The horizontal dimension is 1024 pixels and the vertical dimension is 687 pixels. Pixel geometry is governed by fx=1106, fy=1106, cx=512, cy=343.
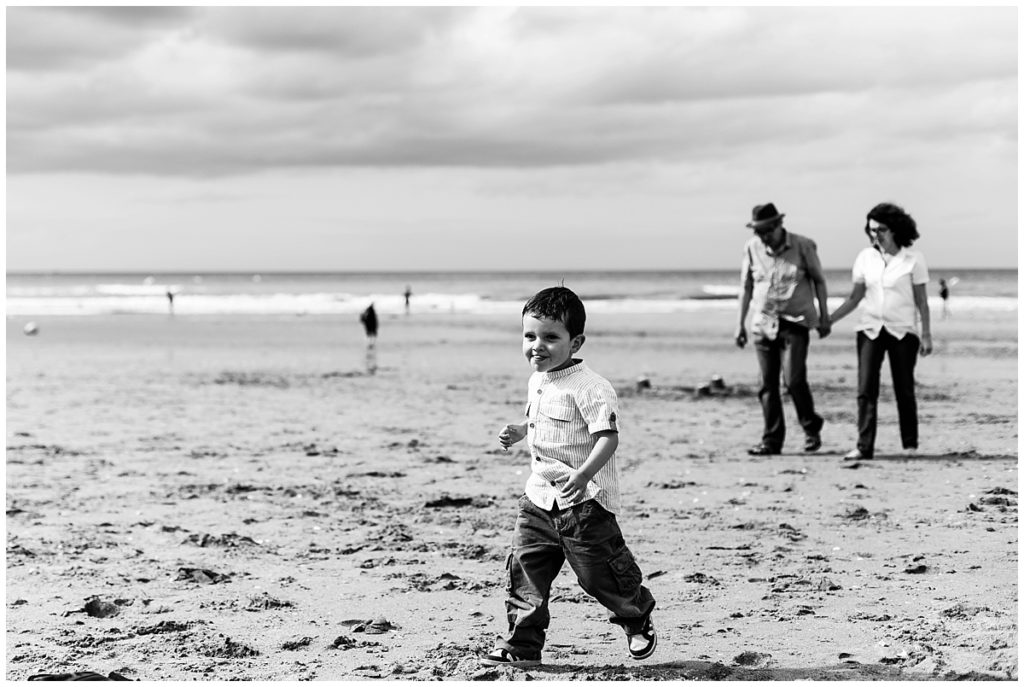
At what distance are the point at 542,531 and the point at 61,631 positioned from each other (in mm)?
1947

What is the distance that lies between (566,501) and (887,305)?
15.7 feet

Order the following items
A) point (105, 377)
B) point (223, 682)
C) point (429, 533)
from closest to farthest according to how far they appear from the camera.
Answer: point (223, 682)
point (429, 533)
point (105, 377)

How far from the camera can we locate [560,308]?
3840 mm

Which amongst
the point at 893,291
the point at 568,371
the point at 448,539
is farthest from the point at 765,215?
the point at 568,371

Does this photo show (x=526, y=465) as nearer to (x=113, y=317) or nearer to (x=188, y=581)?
(x=188, y=581)

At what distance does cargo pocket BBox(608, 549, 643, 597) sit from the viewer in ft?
12.8

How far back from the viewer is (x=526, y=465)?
8.17m

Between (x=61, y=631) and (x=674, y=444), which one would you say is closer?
(x=61, y=631)

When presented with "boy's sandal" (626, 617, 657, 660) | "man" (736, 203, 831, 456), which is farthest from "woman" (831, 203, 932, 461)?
"boy's sandal" (626, 617, 657, 660)

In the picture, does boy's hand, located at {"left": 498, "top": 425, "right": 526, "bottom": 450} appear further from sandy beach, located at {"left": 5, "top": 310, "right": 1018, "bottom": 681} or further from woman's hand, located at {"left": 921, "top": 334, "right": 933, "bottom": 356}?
woman's hand, located at {"left": 921, "top": 334, "right": 933, "bottom": 356}

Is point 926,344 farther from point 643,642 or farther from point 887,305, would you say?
point 643,642

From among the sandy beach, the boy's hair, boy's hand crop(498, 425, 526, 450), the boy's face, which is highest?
the boy's hair

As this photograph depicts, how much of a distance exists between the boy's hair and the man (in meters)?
4.62

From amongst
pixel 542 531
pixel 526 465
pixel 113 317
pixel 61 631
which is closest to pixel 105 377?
pixel 526 465
